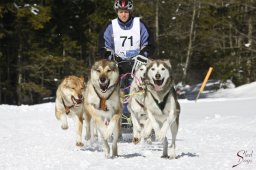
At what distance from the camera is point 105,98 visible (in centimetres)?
737

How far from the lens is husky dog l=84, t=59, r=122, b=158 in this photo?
284 inches

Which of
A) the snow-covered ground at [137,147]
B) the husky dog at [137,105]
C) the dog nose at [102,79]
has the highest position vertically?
the dog nose at [102,79]

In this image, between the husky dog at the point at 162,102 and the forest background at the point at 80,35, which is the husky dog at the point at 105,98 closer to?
the husky dog at the point at 162,102

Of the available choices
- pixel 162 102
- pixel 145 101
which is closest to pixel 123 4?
pixel 145 101

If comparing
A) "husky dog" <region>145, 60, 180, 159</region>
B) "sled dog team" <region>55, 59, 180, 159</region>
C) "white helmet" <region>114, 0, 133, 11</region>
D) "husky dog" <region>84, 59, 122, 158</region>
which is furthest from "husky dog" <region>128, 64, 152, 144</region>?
"husky dog" <region>145, 60, 180, 159</region>

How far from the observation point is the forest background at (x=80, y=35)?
26531mm

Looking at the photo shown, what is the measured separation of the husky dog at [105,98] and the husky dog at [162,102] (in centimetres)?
48

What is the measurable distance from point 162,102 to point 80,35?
2316 centimetres

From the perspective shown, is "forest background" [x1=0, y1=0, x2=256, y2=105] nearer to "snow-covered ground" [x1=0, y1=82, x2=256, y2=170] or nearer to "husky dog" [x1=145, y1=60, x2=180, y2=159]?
"snow-covered ground" [x1=0, y1=82, x2=256, y2=170]

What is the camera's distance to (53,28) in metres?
28.0

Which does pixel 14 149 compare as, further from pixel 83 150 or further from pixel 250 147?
pixel 250 147

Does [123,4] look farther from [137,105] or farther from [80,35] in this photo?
[80,35]

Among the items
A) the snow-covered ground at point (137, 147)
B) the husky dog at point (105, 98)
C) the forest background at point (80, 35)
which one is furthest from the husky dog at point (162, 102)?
the forest background at point (80, 35)

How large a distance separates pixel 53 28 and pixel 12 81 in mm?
3360
